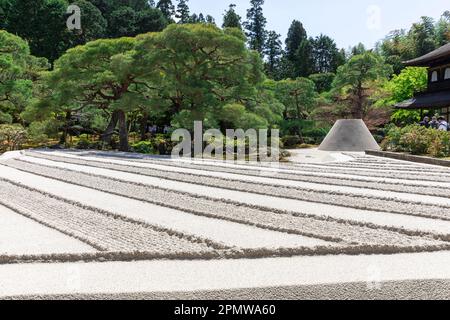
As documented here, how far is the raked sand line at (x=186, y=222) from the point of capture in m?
3.71

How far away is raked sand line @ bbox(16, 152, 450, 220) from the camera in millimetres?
5031

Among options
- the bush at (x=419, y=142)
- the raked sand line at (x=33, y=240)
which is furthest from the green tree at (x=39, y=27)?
the raked sand line at (x=33, y=240)

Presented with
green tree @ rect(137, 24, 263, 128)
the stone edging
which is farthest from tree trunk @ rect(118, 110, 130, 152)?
the stone edging

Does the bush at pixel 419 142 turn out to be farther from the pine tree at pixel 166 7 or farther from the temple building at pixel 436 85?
the pine tree at pixel 166 7

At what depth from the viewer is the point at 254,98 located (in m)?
15.7

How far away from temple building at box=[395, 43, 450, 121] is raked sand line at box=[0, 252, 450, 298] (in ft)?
63.4

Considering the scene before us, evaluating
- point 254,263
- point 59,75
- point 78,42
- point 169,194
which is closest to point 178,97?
point 59,75

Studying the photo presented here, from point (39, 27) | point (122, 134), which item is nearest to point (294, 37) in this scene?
point (39, 27)

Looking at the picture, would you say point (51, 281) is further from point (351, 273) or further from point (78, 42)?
point (78, 42)

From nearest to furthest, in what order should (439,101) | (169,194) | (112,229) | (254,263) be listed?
(254,263) < (112,229) < (169,194) < (439,101)

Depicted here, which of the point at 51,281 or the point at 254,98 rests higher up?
the point at 254,98

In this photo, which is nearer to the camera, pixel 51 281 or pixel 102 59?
pixel 51 281

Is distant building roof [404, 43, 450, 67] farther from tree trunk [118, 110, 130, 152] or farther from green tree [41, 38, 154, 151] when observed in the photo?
tree trunk [118, 110, 130, 152]
